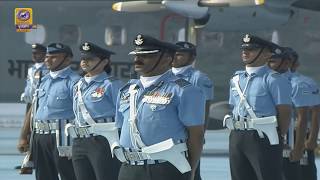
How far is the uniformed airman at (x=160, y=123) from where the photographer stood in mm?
6840

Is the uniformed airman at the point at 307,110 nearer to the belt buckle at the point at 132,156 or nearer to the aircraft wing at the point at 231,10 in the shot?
the belt buckle at the point at 132,156

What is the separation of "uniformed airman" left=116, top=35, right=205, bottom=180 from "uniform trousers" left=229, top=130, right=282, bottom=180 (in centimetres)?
211

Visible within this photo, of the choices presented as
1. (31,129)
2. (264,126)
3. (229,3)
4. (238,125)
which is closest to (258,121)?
(264,126)

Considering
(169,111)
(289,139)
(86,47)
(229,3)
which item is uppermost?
(229,3)

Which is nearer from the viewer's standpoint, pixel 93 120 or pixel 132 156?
pixel 132 156

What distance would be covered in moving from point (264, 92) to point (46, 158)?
7.52 feet

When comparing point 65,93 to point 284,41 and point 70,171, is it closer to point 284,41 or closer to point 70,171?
point 70,171

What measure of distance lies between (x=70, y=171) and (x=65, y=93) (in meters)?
0.76

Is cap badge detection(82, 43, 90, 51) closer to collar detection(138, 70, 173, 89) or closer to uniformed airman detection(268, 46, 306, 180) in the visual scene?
uniformed airman detection(268, 46, 306, 180)

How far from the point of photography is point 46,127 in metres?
9.77

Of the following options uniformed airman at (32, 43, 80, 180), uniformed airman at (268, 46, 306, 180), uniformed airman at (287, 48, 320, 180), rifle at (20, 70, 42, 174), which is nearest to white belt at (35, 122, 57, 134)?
uniformed airman at (32, 43, 80, 180)

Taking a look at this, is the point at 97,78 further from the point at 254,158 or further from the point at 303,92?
the point at 303,92

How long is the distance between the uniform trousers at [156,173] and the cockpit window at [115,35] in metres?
15.4

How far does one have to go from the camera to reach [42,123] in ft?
32.1
